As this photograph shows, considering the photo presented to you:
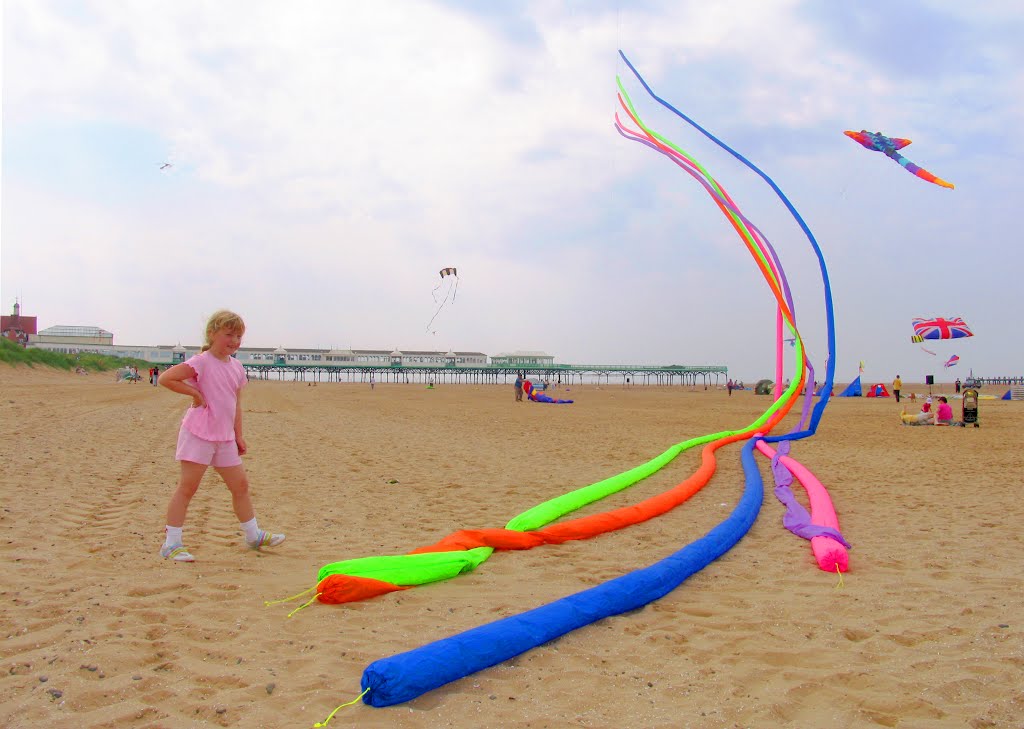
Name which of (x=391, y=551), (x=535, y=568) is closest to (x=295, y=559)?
(x=391, y=551)

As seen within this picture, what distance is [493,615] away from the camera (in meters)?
3.01

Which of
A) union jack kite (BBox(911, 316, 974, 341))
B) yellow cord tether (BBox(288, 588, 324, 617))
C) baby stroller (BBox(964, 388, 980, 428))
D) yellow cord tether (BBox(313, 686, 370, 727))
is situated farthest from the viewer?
union jack kite (BBox(911, 316, 974, 341))

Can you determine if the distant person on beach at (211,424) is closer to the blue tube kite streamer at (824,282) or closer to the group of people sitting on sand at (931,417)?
the blue tube kite streamer at (824,282)

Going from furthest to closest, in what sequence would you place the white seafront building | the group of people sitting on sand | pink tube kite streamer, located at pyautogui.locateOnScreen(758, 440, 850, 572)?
A: 1. the white seafront building
2. the group of people sitting on sand
3. pink tube kite streamer, located at pyautogui.locateOnScreen(758, 440, 850, 572)

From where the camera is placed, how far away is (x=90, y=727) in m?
1.99

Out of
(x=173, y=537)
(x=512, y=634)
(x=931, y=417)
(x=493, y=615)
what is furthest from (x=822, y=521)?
(x=931, y=417)

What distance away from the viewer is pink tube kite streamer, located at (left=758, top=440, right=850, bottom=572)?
3953mm

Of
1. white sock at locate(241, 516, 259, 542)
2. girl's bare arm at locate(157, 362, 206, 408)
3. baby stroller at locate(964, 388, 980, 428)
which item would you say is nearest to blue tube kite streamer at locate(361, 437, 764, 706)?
white sock at locate(241, 516, 259, 542)

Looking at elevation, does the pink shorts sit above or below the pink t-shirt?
below

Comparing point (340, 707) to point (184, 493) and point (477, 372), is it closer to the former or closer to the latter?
point (184, 493)

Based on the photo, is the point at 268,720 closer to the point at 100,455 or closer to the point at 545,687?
the point at 545,687

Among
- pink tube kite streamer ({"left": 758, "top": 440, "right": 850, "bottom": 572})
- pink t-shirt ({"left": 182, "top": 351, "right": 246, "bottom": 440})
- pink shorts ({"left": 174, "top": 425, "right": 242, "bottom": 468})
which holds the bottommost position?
pink tube kite streamer ({"left": 758, "top": 440, "right": 850, "bottom": 572})

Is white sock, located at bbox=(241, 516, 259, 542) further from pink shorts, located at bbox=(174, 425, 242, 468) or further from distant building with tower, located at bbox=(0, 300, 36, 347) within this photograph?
distant building with tower, located at bbox=(0, 300, 36, 347)

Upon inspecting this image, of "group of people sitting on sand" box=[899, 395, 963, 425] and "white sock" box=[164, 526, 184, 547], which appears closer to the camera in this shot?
"white sock" box=[164, 526, 184, 547]
